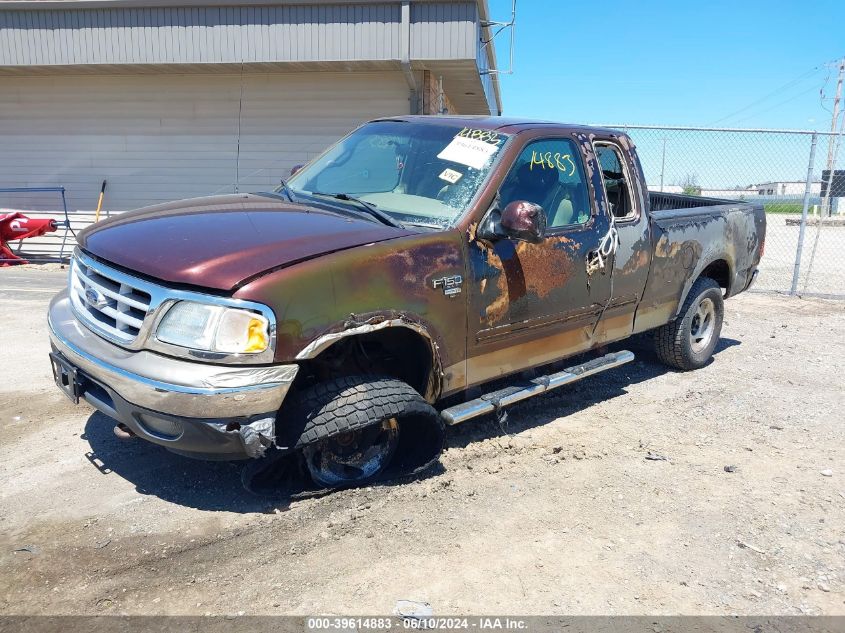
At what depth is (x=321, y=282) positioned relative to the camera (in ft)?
9.95

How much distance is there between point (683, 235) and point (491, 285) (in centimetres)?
242

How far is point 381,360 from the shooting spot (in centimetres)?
372

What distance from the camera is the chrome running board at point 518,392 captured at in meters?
3.80

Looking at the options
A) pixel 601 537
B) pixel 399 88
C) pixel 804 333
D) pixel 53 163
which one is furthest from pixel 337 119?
pixel 601 537

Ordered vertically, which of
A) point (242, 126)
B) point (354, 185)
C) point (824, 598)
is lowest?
point (824, 598)

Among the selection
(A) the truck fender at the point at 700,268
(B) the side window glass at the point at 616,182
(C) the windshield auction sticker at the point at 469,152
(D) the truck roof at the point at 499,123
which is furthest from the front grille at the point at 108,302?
(A) the truck fender at the point at 700,268

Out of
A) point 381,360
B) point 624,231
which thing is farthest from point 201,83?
point 381,360

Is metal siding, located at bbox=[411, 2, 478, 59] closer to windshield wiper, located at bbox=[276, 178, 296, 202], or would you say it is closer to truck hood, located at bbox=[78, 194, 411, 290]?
windshield wiper, located at bbox=[276, 178, 296, 202]

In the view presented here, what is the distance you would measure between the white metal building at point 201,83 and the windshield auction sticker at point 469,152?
7348mm

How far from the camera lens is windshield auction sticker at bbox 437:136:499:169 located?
3998 mm

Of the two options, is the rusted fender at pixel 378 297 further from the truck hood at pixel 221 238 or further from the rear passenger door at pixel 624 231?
the rear passenger door at pixel 624 231

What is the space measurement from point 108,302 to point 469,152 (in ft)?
7.14

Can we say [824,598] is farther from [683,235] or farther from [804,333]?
[804,333]

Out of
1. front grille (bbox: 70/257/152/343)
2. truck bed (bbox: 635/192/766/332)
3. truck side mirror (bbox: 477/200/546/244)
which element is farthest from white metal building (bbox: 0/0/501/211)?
front grille (bbox: 70/257/152/343)
